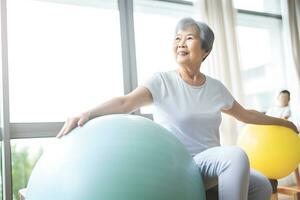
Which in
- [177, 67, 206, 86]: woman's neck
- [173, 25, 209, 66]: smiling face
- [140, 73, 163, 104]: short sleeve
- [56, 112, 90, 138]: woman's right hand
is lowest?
[56, 112, 90, 138]: woman's right hand

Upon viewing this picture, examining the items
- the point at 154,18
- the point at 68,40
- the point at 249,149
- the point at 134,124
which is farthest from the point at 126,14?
the point at 134,124

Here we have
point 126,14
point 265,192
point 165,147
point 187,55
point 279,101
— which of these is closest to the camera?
point 165,147

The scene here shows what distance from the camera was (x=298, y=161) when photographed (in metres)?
2.24

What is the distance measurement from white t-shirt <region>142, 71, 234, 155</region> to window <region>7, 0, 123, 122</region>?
149 cm

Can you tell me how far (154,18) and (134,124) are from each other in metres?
2.26

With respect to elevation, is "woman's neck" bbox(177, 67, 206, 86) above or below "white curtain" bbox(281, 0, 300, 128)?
below

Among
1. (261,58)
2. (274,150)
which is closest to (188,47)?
(274,150)

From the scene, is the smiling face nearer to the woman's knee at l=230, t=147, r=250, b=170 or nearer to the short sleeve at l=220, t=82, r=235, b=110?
the short sleeve at l=220, t=82, r=235, b=110

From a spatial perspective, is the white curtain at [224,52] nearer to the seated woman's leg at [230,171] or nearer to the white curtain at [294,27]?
the white curtain at [294,27]

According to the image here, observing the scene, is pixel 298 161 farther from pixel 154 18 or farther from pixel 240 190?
pixel 154 18

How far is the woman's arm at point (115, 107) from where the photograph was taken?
43.5 inches

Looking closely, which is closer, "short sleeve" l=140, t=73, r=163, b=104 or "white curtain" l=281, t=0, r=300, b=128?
"short sleeve" l=140, t=73, r=163, b=104

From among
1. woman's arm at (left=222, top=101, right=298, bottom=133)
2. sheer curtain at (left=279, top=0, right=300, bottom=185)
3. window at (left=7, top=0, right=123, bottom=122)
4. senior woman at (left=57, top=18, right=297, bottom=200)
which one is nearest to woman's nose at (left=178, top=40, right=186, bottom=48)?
senior woman at (left=57, top=18, right=297, bottom=200)

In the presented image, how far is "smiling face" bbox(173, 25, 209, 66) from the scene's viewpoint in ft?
4.66
